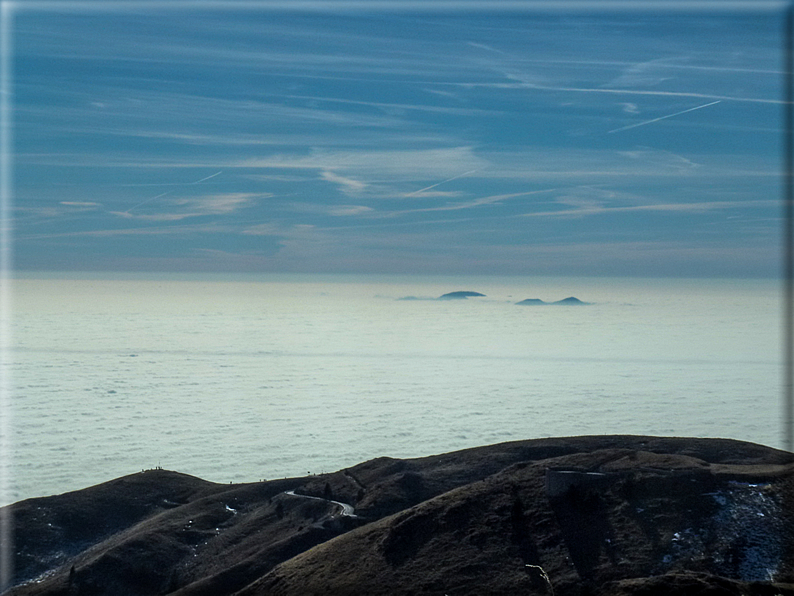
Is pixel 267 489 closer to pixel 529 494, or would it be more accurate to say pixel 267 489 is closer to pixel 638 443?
pixel 529 494

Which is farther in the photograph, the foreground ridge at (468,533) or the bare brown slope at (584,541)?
the foreground ridge at (468,533)

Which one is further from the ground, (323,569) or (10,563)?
(323,569)

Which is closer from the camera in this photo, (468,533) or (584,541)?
(584,541)

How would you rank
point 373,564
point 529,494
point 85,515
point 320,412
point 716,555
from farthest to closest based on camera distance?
1. point 320,412
2. point 85,515
3. point 529,494
4. point 373,564
5. point 716,555

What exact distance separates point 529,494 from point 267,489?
24754 mm

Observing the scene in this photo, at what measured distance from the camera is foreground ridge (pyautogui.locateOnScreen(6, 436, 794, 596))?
2912cm

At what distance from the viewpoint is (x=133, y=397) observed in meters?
178

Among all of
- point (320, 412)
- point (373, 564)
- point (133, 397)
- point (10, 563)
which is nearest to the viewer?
point (373, 564)

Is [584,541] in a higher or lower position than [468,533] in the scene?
higher

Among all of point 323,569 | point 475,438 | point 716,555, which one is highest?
point 716,555

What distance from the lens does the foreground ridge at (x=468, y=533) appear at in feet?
95.6

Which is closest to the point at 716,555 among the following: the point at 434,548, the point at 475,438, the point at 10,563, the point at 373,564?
the point at 434,548

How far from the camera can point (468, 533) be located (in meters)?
34.2

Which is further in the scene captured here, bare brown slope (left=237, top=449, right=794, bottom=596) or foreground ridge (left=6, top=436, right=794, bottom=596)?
foreground ridge (left=6, top=436, right=794, bottom=596)
